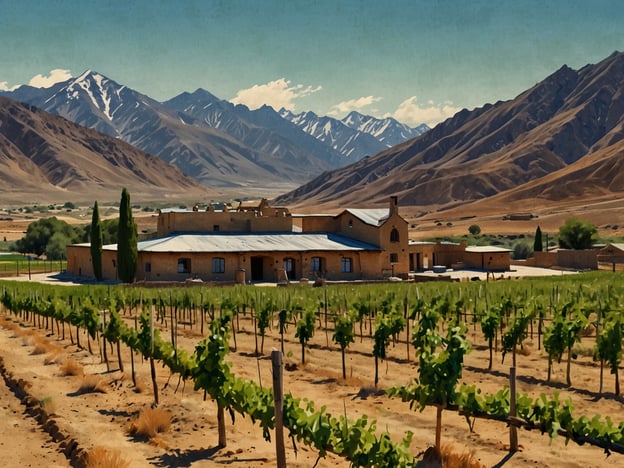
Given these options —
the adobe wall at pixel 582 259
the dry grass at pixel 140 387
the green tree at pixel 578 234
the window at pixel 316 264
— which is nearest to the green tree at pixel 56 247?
the window at pixel 316 264

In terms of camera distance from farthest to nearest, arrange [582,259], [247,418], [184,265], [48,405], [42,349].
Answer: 1. [582,259]
2. [184,265]
3. [42,349]
4. [48,405]
5. [247,418]

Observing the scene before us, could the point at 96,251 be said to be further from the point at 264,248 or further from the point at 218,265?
the point at 264,248

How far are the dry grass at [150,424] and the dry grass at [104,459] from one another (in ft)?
7.09

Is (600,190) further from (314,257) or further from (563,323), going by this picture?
(563,323)

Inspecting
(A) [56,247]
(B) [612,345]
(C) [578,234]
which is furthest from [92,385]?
(C) [578,234]

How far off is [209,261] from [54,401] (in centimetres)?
4109

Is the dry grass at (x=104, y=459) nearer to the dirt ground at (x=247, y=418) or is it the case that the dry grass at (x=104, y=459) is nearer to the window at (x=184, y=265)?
the dirt ground at (x=247, y=418)

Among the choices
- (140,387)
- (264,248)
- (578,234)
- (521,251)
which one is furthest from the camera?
(521,251)

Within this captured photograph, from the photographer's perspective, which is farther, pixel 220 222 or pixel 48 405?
pixel 220 222

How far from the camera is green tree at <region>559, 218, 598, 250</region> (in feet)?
292

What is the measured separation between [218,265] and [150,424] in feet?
147

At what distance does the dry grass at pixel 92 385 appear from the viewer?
2320 cm

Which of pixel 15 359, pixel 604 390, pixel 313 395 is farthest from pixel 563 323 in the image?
pixel 15 359

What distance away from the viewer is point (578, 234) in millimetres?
89250
